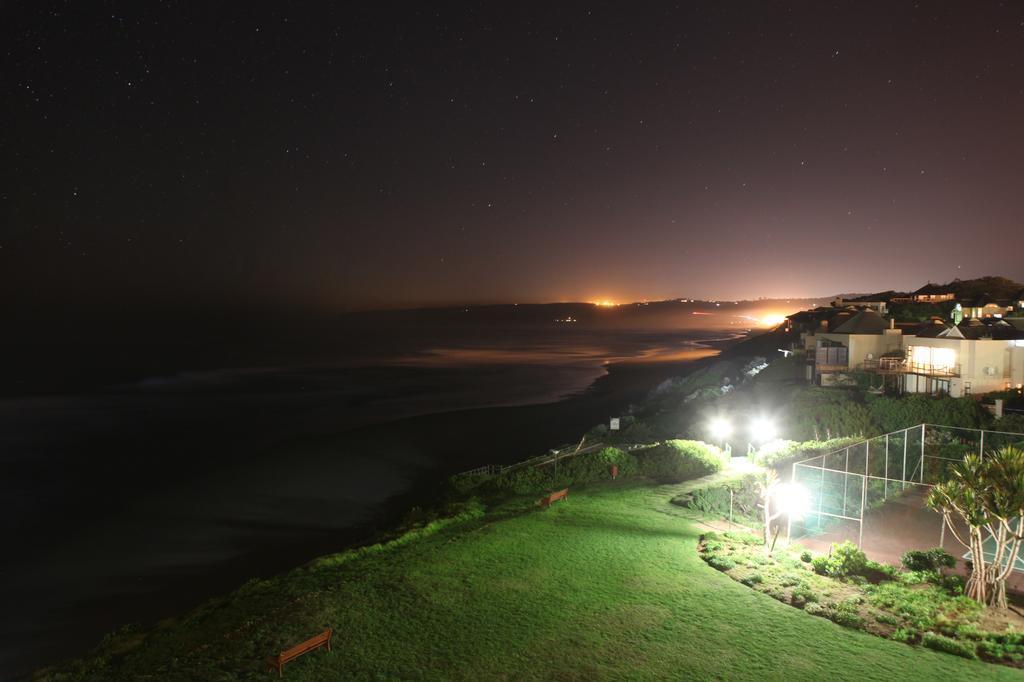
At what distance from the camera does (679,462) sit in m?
23.6

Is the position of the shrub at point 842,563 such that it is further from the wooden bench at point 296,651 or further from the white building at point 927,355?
the white building at point 927,355

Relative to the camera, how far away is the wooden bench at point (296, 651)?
10.5 m

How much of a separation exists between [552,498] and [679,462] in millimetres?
5922

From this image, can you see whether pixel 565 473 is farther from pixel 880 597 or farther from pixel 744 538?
pixel 880 597

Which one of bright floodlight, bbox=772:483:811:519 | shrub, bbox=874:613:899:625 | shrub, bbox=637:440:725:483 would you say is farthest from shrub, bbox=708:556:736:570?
shrub, bbox=637:440:725:483

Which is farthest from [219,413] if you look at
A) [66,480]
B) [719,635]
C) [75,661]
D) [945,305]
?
[945,305]

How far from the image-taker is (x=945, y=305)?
50.9m

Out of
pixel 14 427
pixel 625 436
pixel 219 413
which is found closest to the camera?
pixel 625 436

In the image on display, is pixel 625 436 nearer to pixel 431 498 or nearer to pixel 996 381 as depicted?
pixel 431 498

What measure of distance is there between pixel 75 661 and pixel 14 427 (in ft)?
129

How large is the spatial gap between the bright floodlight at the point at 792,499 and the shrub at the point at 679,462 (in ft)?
17.3

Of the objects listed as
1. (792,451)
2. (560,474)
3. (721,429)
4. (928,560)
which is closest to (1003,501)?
(928,560)

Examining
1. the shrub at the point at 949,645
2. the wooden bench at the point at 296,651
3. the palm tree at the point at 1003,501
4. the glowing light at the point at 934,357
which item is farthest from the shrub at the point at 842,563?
the glowing light at the point at 934,357

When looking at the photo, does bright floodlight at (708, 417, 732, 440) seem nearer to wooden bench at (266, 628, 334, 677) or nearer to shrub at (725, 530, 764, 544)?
shrub at (725, 530, 764, 544)
